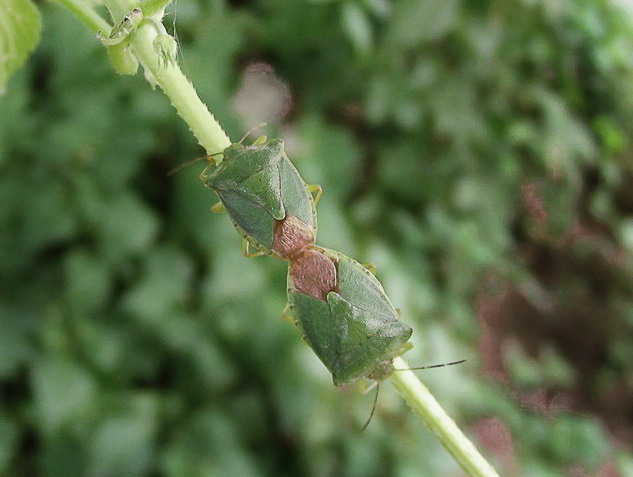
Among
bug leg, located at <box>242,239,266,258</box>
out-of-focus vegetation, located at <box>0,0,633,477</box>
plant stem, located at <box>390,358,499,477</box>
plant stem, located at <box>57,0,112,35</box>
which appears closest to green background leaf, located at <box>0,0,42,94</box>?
plant stem, located at <box>57,0,112,35</box>

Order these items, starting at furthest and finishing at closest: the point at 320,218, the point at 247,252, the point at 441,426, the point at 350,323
A: 1. the point at 320,218
2. the point at 247,252
3. the point at 350,323
4. the point at 441,426

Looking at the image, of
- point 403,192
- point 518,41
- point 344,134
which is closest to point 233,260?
point 344,134

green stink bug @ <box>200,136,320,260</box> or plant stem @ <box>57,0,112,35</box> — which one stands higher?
plant stem @ <box>57,0,112,35</box>

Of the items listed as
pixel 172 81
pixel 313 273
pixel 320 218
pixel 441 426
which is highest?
pixel 320 218

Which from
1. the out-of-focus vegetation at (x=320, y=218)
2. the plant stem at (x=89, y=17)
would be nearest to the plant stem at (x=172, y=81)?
the plant stem at (x=89, y=17)

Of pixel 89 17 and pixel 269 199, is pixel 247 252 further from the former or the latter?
pixel 89 17

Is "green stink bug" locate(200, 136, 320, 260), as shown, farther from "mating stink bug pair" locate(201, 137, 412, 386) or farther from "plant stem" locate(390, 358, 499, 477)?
"plant stem" locate(390, 358, 499, 477)

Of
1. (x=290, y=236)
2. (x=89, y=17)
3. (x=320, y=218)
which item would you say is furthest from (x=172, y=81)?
(x=320, y=218)

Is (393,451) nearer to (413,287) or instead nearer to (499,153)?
(413,287)
